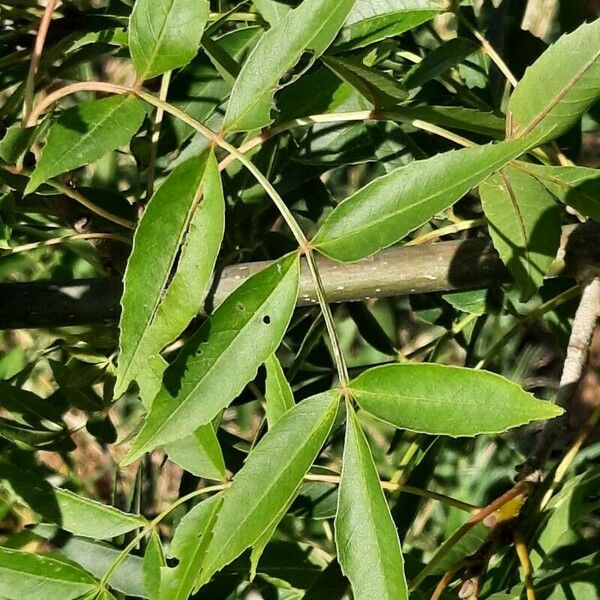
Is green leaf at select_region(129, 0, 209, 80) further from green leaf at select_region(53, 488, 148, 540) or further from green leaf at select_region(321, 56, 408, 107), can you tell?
green leaf at select_region(53, 488, 148, 540)

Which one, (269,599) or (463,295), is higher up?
(463,295)

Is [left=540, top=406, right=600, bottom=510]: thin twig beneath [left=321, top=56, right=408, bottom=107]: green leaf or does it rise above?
beneath

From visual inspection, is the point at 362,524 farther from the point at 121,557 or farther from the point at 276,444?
the point at 121,557

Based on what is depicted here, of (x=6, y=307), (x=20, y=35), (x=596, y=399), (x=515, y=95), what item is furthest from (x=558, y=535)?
(x=596, y=399)

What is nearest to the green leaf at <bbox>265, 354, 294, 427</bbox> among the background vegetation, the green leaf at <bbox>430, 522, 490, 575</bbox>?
the background vegetation

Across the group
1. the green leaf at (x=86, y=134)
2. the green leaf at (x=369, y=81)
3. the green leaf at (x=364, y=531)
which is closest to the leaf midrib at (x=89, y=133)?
the green leaf at (x=86, y=134)

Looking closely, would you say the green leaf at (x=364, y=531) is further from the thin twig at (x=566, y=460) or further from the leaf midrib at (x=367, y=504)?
the thin twig at (x=566, y=460)

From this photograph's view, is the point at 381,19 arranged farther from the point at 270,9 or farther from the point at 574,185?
the point at 574,185
